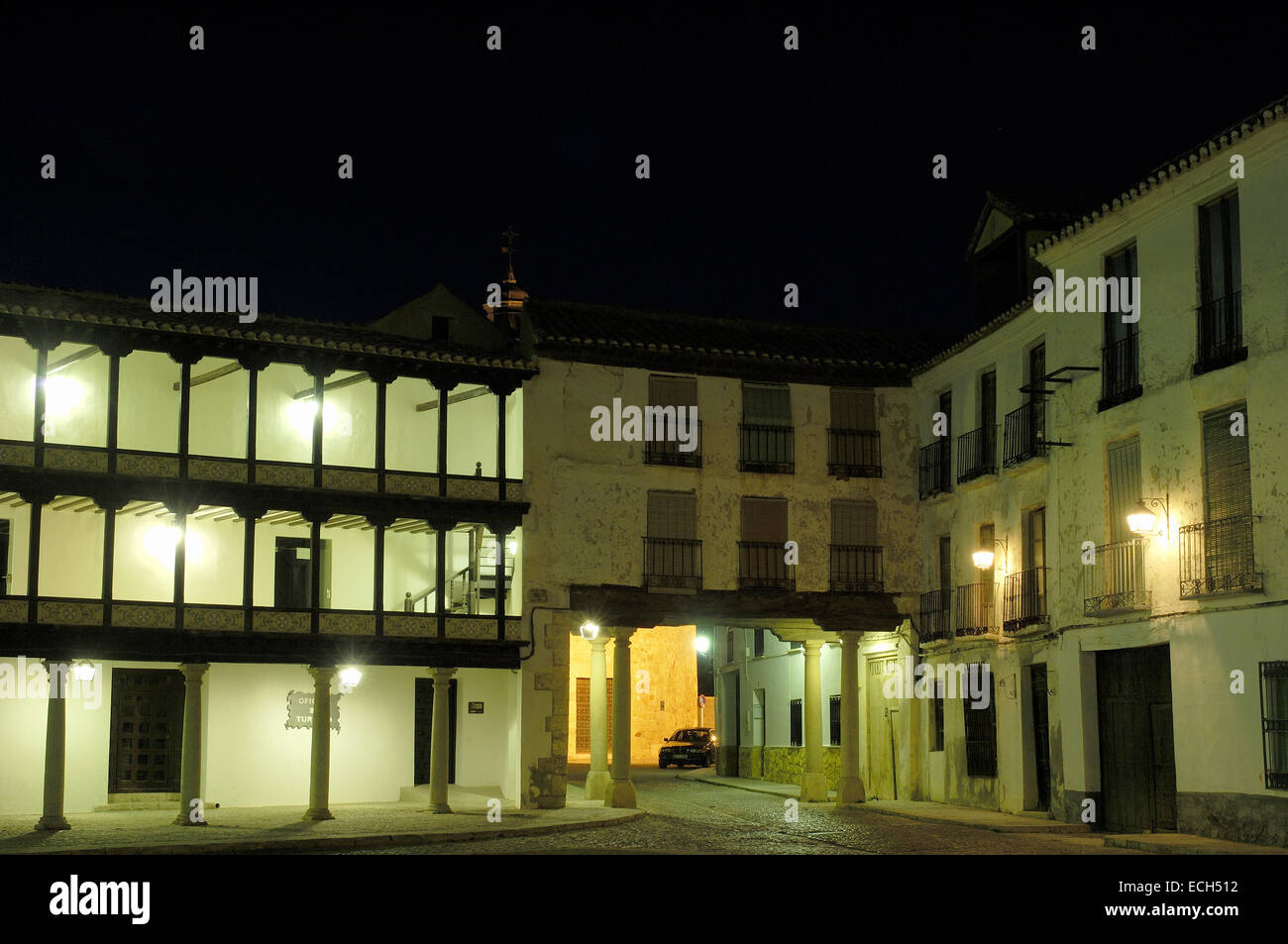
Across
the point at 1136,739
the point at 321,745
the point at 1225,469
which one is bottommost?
the point at 321,745

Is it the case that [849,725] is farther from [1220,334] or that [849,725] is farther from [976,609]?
[1220,334]

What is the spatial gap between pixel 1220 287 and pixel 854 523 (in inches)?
467

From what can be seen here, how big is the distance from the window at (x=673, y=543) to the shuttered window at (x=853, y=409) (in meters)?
3.91

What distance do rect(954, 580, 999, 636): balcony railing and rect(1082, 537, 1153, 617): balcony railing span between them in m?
4.07

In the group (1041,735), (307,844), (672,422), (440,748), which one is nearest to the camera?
(307,844)

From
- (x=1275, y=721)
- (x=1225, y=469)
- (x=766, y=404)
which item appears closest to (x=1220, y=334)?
(x=1225, y=469)

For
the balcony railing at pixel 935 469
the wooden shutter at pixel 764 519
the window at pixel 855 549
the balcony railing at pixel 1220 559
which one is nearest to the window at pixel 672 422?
the wooden shutter at pixel 764 519

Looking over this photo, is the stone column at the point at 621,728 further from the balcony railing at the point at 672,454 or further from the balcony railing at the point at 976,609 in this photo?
the balcony railing at the point at 976,609

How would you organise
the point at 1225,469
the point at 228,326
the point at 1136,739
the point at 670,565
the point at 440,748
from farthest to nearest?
the point at 670,565
the point at 440,748
the point at 228,326
the point at 1136,739
the point at 1225,469

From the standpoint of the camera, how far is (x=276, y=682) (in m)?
32.5

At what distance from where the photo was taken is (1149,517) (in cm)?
2347

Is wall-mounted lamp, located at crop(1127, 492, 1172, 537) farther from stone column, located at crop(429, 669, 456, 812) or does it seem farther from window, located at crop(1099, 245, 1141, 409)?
stone column, located at crop(429, 669, 456, 812)

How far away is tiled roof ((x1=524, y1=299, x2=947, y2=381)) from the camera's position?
32.5 metres

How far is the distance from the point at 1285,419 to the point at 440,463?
16.2m
